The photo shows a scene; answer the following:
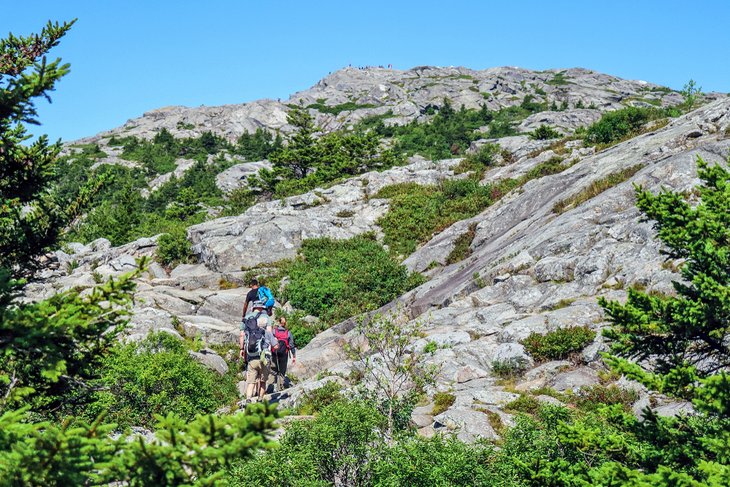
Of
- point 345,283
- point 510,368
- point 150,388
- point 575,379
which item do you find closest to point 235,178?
point 345,283

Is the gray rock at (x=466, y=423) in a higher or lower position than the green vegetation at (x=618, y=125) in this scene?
lower

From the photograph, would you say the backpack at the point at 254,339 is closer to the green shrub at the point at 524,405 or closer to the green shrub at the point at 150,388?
the green shrub at the point at 150,388

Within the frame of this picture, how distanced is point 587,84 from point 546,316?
112169 millimetres

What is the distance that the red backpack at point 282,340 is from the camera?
16.7 metres

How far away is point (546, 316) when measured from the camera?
56.0 ft

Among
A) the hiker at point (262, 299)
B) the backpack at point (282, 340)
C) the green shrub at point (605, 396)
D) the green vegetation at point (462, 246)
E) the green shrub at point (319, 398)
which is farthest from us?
the green vegetation at point (462, 246)

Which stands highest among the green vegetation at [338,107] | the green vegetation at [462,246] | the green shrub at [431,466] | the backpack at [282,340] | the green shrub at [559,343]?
the green vegetation at [338,107]

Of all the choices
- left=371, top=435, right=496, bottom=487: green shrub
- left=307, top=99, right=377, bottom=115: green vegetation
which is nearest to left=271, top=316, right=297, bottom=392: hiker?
left=371, top=435, right=496, bottom=487: green shrub

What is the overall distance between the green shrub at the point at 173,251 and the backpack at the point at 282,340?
16.8 metres

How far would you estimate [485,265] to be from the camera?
74.1 feet

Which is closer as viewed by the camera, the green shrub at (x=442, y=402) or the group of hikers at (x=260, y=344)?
the green shrub at (x=442, y=402)

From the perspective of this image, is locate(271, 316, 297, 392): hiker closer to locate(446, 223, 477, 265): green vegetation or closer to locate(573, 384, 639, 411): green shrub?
locate(573, 384, 639, 411): green shrub

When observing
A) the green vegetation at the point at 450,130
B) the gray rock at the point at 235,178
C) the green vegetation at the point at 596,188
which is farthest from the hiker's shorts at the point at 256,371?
the green vegetation at the point at 450,130

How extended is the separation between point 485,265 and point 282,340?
9.35m
